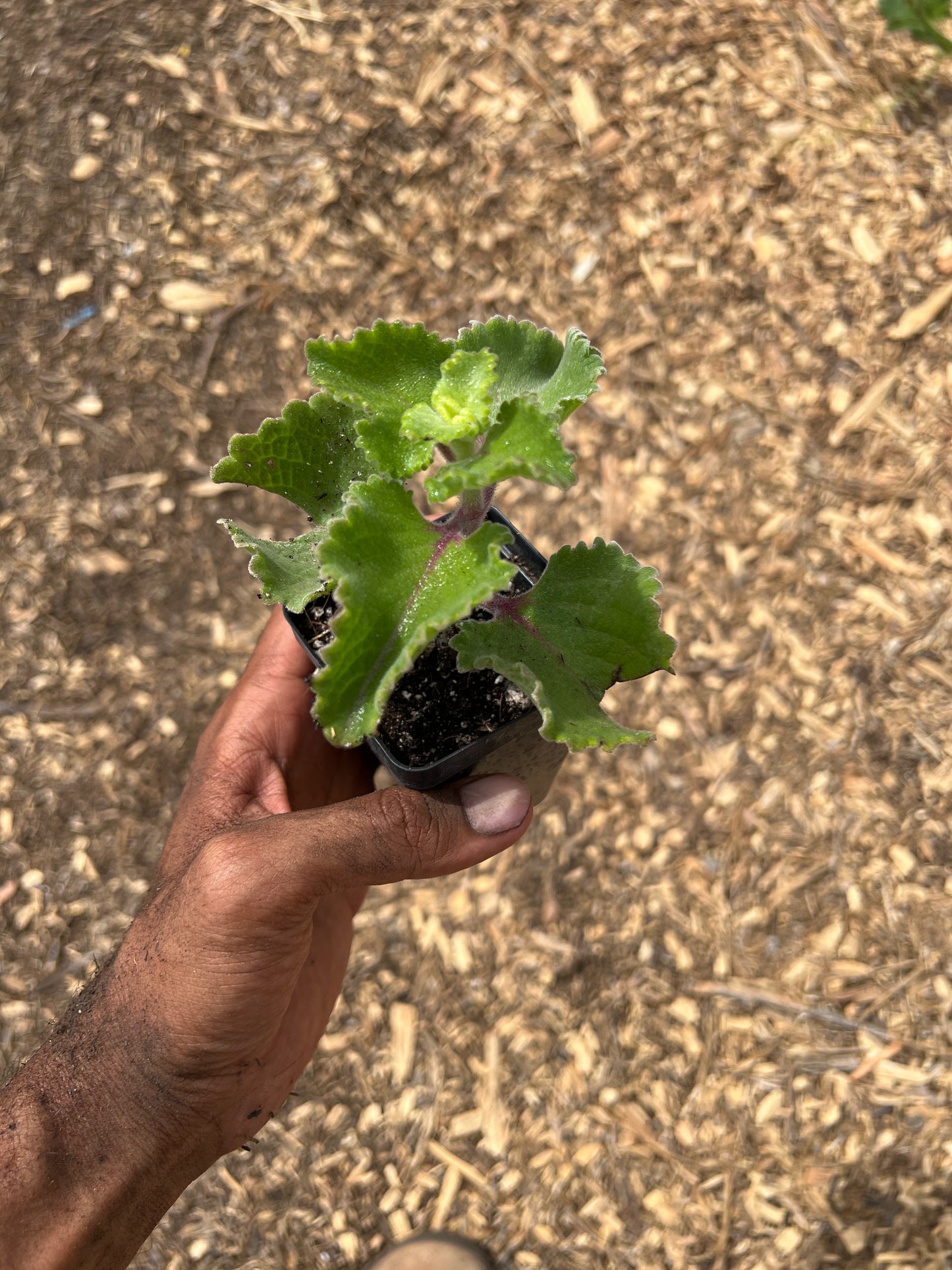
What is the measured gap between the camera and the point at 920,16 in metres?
2.64

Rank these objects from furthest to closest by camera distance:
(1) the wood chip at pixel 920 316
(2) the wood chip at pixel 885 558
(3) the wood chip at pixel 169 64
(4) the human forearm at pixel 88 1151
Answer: (3) the wood chip at pixel 169 64 < (1) the wood chip at pixel 920 316 < (2) the wood chip at pixel 885 558 < (4) the human forearm at pixel 88 1151

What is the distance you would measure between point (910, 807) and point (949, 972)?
36cm

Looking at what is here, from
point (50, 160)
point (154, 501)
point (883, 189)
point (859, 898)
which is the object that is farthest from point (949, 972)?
point (50, 160)

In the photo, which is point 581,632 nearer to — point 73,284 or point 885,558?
point 885,558

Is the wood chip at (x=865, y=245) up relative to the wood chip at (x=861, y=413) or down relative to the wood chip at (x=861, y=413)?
up

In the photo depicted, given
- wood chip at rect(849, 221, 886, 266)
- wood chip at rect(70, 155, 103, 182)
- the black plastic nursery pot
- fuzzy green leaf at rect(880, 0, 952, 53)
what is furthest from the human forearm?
fuzzy green leaf at rect(880, 0, 952, 53)

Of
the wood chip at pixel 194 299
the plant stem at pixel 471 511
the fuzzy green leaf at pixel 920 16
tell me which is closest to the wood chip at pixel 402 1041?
the plant stem at pixel 471 511

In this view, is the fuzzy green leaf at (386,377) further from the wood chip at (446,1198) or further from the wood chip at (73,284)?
the wood chip at (73,284)

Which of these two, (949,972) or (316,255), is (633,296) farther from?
(949,972)

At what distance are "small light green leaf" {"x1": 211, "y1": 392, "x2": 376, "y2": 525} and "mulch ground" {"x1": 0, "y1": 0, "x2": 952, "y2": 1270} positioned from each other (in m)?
1.24

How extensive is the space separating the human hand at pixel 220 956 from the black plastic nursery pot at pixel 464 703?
1.5 inches

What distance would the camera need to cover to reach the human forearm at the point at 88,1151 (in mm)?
1518

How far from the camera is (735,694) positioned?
2453 mm

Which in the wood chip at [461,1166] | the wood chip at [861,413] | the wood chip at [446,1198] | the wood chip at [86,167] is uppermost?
the wood chip at [86,167]
